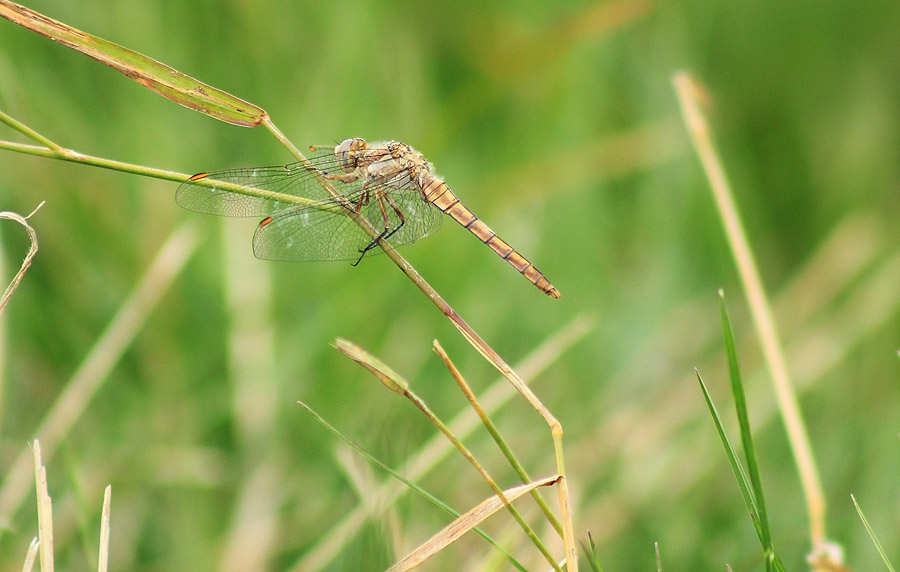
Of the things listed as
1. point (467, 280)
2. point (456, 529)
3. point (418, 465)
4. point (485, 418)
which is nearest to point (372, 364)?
point (485, 418)

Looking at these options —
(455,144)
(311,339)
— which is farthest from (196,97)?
(455,144)

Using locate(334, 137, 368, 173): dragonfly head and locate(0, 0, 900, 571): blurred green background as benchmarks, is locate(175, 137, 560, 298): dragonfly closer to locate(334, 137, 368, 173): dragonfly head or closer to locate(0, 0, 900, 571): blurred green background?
locate(334, 137, 368, 173): dragonfly head

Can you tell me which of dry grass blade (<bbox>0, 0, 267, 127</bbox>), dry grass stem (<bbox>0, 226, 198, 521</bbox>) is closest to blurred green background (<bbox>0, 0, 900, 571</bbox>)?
dry grass stem (<bbox>0, 226, 198, 521</bbox>)

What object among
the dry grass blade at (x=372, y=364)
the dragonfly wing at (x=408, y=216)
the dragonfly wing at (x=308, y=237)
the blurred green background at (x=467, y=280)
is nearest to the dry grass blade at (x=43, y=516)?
the blurred green background at (x=467, y=280)

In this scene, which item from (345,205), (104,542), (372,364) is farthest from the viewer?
(345,205)

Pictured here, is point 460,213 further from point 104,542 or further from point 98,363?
point 104,542

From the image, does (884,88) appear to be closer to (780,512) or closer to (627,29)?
(627,29)

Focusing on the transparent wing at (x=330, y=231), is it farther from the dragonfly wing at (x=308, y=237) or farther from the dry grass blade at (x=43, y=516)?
the dry grass blade at (x=43, y=516)
